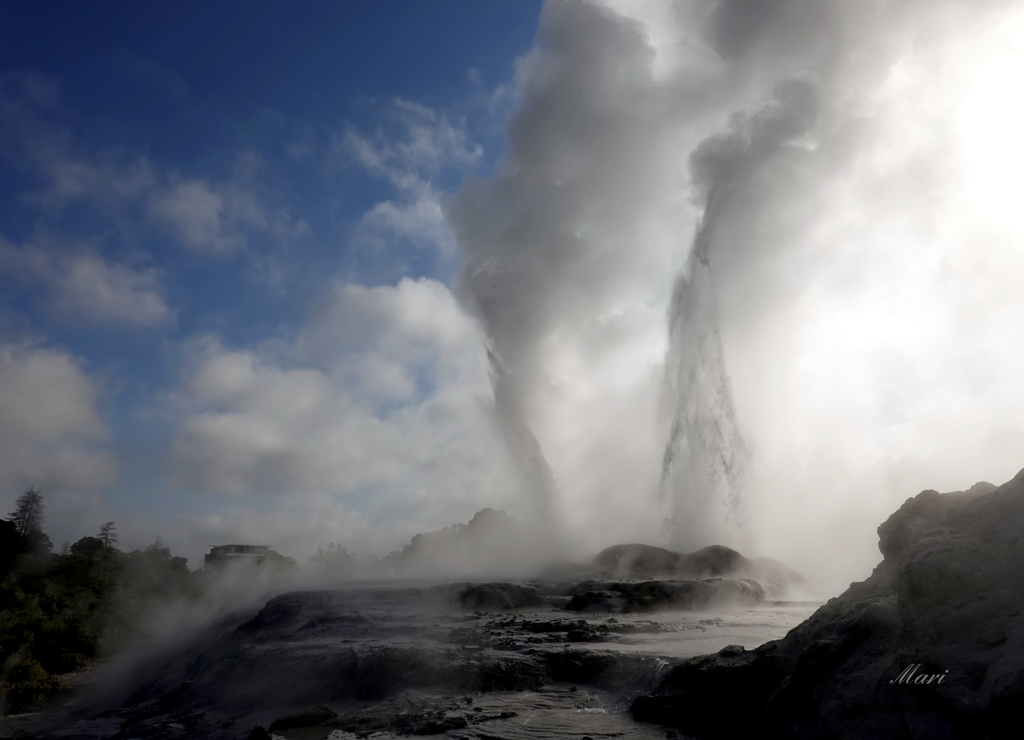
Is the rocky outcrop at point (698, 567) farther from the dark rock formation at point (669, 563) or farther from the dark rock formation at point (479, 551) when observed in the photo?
the dark rock formation at point (479, 551)

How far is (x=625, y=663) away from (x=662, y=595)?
1284 centimetres

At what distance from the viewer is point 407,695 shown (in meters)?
10.5

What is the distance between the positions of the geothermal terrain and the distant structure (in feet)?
241

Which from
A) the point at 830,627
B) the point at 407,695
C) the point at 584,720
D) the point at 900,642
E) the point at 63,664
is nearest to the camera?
the point at 900,642

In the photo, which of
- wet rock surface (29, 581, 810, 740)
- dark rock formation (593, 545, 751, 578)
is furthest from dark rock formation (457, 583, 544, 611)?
dark rock formation (593, 545, 751, 578)

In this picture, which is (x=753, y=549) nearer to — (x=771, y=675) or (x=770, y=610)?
(x=770, y=610)

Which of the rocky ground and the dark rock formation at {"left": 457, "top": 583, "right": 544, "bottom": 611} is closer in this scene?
the rocky ground

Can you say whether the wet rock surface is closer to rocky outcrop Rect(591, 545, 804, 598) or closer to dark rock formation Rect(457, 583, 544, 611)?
dark rock formation Rect(457, 583, 544, 611)

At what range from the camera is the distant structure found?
293 feet

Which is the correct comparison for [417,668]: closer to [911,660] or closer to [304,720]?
[304,720]

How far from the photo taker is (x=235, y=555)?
9300 cm

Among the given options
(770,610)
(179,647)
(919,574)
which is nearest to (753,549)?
(770,610)

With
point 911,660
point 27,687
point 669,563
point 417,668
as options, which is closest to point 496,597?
point 417,668

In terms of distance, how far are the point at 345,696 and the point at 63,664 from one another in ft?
97.5
